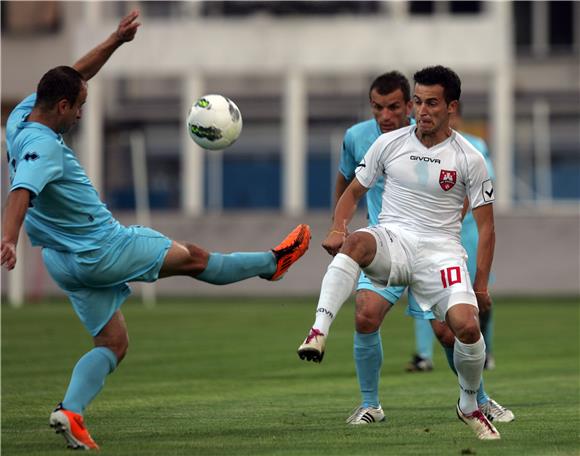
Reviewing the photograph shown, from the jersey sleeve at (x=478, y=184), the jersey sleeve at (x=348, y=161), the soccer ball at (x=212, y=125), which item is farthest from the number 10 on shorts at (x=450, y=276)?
the jersey sleeve at (x=348, y=161)

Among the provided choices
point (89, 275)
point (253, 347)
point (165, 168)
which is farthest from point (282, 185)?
point (89, 275)

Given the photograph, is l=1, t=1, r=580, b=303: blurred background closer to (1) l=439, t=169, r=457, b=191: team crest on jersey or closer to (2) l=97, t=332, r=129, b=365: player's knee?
(2) l=97, t=332, r=129, b=365: player's knee

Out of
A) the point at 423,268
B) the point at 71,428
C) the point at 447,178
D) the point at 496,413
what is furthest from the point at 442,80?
the point at 71,428

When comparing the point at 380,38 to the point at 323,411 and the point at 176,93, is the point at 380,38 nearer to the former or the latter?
the point at 176,93

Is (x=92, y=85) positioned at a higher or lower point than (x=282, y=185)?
higher

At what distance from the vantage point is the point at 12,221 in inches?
302

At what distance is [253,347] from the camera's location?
17469 mm

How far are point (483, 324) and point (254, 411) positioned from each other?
417cm

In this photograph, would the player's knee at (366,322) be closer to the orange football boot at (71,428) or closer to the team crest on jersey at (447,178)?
the team crest on jersey at (447,178)

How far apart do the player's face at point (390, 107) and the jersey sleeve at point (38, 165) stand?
2776 millimetres

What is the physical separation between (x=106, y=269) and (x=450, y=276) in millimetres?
2026

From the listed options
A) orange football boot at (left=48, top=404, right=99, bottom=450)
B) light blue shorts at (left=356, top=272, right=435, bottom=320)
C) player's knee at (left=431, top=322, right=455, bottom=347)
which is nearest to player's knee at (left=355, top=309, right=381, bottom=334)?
light blue shorts at (left=356, top=272, right=435, bottom=320)

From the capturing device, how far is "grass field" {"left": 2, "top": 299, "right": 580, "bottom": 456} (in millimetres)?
8461

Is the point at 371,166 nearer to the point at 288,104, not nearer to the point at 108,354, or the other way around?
the point at 108,354
